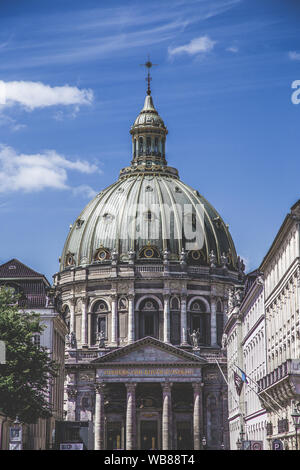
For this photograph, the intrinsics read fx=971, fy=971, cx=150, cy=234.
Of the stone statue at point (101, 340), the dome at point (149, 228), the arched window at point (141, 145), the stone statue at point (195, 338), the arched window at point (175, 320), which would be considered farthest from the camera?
the arched window at point (141, 145)

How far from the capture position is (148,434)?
451ft

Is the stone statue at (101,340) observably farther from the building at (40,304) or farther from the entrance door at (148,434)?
the building at (40,304)

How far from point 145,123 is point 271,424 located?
101m

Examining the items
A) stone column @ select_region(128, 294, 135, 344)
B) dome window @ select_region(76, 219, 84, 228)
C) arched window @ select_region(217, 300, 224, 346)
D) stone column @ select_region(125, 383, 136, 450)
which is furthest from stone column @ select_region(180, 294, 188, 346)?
dome window @ select_region(76, 219, 84, 228)

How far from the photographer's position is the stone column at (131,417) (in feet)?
429

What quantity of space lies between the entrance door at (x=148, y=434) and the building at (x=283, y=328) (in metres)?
67.1

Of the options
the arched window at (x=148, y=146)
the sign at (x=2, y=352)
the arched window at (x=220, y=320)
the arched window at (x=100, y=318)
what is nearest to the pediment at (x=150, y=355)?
the arched window at (x=220, y=320)

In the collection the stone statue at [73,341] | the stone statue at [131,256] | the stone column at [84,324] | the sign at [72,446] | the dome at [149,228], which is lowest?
the sign at [72,446]

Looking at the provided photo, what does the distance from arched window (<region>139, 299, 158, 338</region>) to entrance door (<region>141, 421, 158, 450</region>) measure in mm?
14412

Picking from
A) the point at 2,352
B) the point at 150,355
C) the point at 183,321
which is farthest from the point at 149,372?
the point at 2,352

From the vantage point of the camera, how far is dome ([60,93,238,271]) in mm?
148375

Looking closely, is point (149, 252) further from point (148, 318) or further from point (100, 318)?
point (100, 318)

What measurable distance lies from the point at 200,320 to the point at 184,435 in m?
19.0

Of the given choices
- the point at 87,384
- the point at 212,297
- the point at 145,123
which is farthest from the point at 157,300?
the point at 145,123
